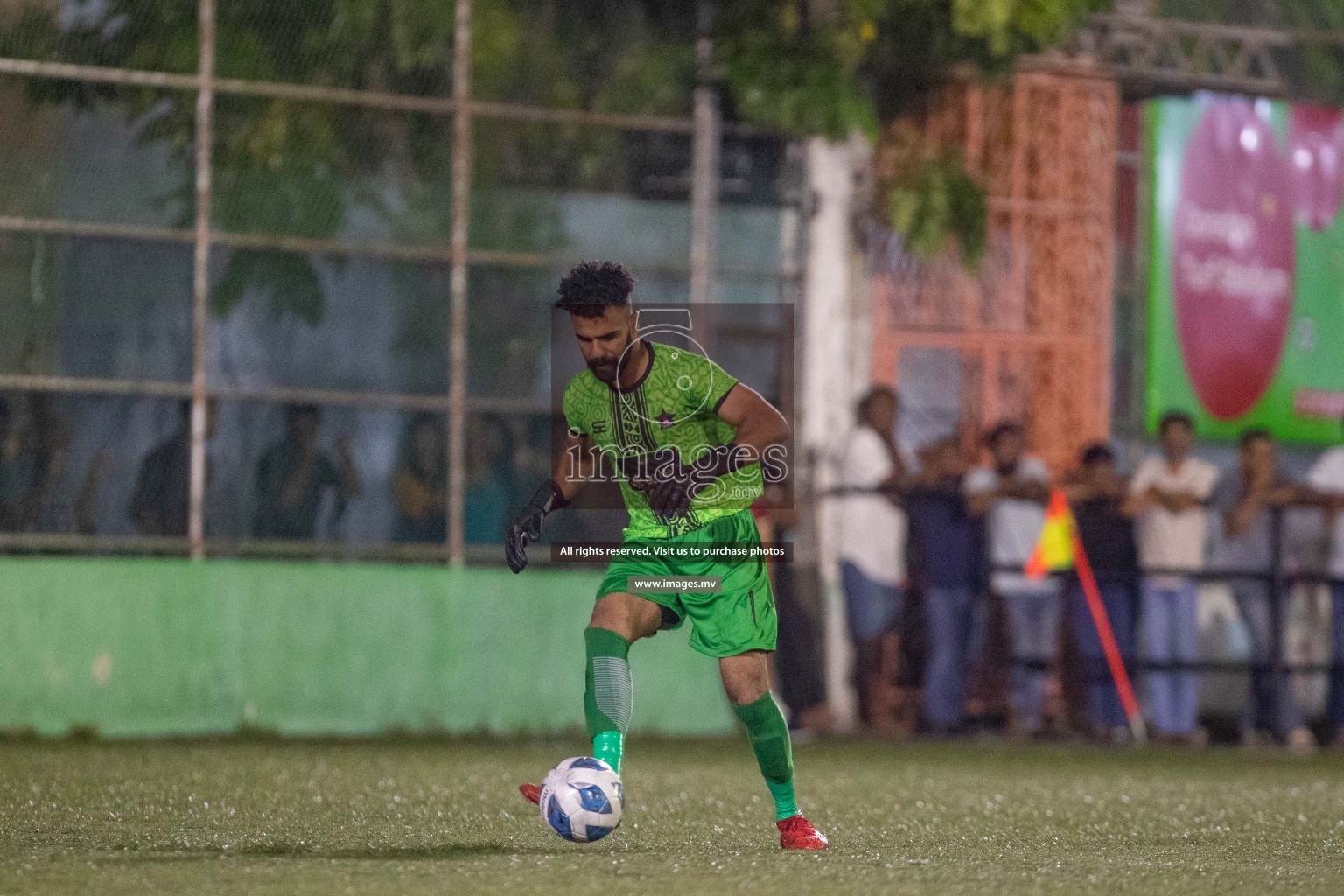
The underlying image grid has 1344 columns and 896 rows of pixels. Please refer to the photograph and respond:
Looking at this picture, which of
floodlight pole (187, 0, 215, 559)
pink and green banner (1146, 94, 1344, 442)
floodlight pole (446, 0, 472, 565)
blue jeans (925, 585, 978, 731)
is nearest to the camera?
floodlight pole (187, 0, 215, 559)

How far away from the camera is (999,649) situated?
49.0 ft

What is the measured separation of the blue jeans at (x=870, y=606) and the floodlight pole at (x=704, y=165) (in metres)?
2.39

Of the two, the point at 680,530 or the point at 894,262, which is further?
the point at 894,262

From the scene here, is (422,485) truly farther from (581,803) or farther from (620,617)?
(581,803)

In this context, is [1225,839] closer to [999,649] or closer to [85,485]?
[999,649]

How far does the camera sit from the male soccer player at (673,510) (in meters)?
6.99

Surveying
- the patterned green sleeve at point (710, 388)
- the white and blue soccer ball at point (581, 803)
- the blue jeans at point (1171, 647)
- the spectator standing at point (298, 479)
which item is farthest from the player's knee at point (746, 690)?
the blue jeans at point (1171, 647)

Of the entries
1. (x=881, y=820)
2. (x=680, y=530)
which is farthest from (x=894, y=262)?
(x=680, y=530)

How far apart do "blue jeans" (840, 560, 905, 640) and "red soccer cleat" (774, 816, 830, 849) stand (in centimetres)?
675

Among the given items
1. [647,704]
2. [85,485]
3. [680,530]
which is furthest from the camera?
[647,704]

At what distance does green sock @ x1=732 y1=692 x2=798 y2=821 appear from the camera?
7270mm

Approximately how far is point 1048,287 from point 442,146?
17.1ft

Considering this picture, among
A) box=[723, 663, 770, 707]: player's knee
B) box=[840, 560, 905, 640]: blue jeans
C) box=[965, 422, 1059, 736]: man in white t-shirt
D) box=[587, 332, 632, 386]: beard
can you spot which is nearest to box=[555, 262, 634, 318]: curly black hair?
box=[587, 332, 632, 386]: beard

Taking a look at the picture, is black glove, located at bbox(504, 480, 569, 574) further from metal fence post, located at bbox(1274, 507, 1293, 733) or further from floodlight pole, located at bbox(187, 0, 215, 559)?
metal fence post, located at bbox(1274, 507, 1293, 733)
